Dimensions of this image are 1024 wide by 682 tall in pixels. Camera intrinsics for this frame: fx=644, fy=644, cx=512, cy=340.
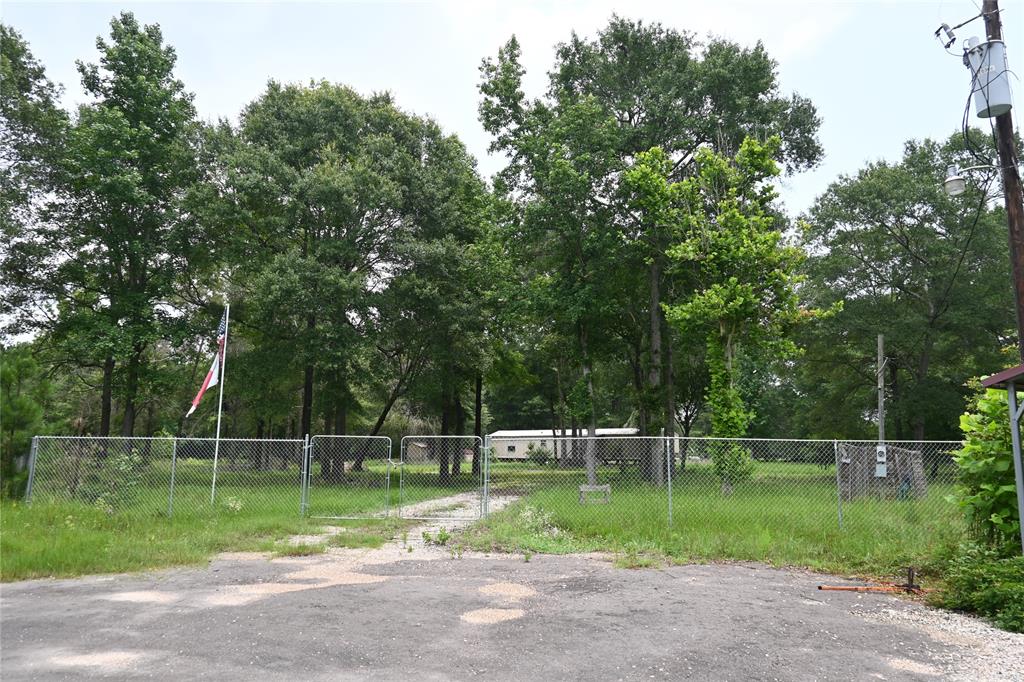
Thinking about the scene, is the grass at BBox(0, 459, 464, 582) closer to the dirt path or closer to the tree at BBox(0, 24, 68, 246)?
the dirt path

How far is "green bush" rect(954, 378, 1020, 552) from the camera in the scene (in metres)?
7.89

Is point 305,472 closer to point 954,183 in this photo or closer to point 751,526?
point 751,526

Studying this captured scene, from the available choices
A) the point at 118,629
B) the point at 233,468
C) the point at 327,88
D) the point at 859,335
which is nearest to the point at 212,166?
the point at 327,88

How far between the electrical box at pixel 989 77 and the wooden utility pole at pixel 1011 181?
0.22 m

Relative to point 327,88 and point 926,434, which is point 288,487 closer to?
point 327,88

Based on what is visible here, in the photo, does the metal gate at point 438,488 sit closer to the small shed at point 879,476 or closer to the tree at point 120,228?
the small shed at point 879,476

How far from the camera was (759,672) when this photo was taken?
16.8 feet

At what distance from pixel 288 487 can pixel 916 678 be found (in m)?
14.1

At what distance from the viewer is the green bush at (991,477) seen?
25.9 ft

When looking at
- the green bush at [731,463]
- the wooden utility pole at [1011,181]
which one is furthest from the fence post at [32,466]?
the wooden utility pole at [1011,181]

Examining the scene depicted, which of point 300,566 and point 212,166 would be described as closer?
point 300,566

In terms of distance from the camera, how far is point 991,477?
8.13m

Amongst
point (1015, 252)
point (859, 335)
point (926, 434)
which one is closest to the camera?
point (1015, 252)

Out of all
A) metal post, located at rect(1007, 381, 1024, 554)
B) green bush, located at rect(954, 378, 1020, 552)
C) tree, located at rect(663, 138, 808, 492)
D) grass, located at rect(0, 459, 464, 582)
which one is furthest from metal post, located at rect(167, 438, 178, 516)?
tree, located at rect(663, 138, 808, 492)
